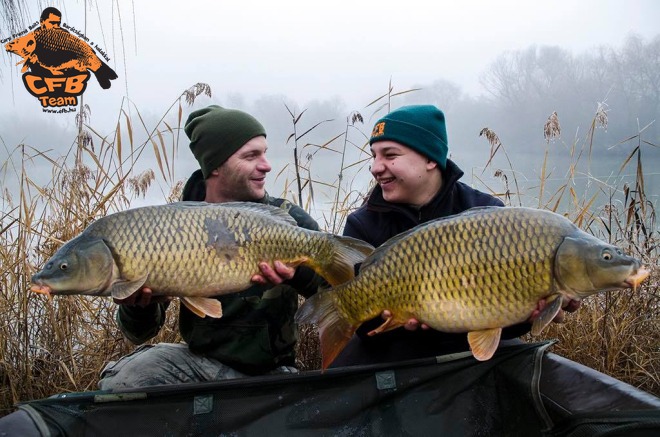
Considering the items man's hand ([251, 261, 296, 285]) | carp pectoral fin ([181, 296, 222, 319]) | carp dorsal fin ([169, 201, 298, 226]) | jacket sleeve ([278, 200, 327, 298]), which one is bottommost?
jacket sleeve ([278, 200, 327, 298])

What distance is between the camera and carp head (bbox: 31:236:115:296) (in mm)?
1306

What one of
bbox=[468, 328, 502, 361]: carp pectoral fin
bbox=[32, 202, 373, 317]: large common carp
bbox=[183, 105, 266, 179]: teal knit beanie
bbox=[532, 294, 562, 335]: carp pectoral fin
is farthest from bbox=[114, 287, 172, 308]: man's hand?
bbox=[532, 294, 562, 335]: carp pectoral fin

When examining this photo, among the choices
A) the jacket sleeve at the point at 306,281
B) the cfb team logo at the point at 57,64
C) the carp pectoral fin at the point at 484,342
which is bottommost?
the carp pectoral fin at the point at 484,342

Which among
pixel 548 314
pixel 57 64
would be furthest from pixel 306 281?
pixel 57 64

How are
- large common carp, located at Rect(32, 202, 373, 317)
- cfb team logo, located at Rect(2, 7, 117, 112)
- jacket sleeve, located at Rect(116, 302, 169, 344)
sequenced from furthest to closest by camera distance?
cfb team logo, located at Rect(2, 7, 117, 112)
jacket sleeve, located at Rect(116, 302, 169, 344)
large common carp, located at Rect(32, 202, 373, 317)

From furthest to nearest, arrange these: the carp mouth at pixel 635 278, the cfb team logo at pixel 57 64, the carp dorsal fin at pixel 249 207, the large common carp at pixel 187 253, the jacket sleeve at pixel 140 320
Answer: the cfb team logo at pixel 57 64 → the jacket sleeve at pixel 140 320 → the carp dorsal fin at pixel 249 207 → the large common carp at pixel 187 253 → the carp mouth at pixel 635 278

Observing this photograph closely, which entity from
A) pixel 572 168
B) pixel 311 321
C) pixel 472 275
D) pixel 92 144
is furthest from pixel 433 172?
pixel 92 144

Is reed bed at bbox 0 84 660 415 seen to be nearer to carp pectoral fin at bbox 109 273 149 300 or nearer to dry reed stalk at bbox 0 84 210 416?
dry reed stalk at bbox 0 84 210 416

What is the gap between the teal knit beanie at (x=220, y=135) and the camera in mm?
1770

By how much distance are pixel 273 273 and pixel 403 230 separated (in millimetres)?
537

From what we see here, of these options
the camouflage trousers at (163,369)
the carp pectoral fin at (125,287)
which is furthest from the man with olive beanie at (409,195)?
the carp pectoral fin at (125,287)

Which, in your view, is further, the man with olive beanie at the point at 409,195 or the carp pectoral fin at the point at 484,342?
the man with olive beanie at the point at 409,195

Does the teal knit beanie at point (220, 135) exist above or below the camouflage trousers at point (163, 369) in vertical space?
above

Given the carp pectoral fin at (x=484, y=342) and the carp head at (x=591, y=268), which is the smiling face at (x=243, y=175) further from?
the carp head at (x=591, y=268)
